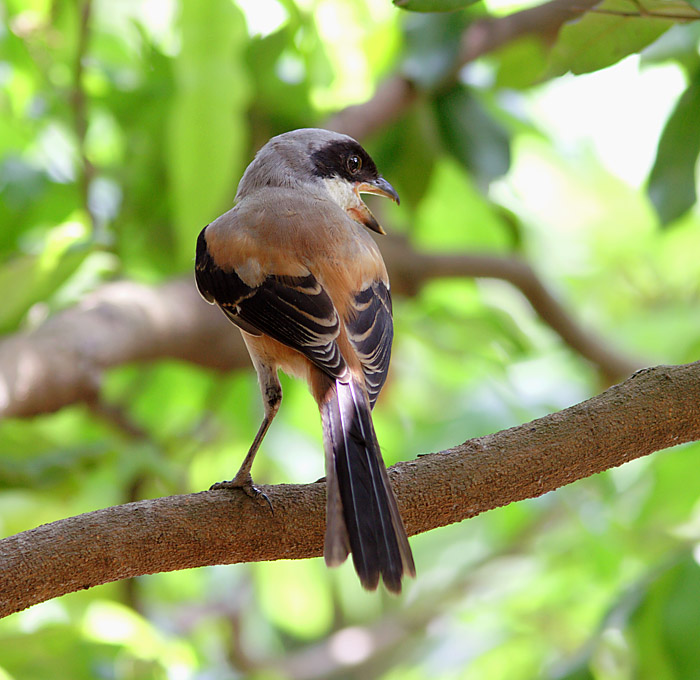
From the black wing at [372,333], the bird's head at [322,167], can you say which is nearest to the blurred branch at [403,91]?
the bird's head at [322,167]

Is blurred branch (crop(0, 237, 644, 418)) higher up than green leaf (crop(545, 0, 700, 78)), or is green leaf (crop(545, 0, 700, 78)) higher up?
blurred branch (crop(0, 237, 644, 418))

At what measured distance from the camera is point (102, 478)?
299cm

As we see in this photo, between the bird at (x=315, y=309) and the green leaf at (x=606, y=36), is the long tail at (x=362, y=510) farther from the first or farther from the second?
the green leaf at (x=606, y=36)

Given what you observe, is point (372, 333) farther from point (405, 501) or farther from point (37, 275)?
point (37, 275)

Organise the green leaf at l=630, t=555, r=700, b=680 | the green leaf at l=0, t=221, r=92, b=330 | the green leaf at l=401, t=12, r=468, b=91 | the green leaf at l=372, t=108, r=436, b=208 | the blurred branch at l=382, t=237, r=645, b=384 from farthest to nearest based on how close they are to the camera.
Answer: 1. the blurred branch at l=382, t=237, r=645, b=384
2. the green leaf at l=372, t=108, r=436, b=208
3. the green leaf at l=401, t=12, r=468, b=91
4. the green leaf at l=0, t=221, r=92, b=330
5. the green leaf at l=630, t=555, r=700, b=680

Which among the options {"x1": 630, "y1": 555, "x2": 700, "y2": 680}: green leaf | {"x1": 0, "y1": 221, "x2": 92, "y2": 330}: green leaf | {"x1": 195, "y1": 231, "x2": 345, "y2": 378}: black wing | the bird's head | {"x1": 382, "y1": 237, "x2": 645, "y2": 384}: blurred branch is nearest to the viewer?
{"x1": 195, "y1": 231, "x2": 345, "y2": 378}: black wing

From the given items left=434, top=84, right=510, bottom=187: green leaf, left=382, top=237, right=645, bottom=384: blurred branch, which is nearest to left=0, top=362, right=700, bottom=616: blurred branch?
left=434, top=84, right=510, bottom=187: green leaf

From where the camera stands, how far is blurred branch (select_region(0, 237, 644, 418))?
262cm

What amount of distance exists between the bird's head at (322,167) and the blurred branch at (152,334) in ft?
2.64

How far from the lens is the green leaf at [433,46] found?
3127 millimetres

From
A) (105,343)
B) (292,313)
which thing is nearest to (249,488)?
(292,313)

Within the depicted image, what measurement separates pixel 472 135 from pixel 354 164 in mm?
1039

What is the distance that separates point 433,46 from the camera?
10.4ft

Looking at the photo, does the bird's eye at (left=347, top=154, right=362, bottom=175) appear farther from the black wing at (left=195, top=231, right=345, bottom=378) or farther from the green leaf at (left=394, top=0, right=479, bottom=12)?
the green leaf at (left=394, top=0, right=479, bottom=12)
